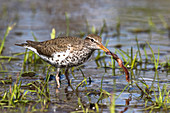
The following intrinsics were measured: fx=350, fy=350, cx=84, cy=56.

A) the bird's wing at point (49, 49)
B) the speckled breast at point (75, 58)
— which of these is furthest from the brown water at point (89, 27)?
the bird's wing at point (49, 49)

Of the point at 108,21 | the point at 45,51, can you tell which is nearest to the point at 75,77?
the point at 45,51

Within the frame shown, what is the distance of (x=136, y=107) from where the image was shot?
7.17 meters

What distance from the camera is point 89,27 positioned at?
54.4ft

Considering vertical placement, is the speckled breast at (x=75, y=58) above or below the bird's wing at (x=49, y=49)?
below

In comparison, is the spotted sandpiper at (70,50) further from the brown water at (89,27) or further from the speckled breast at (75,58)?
the brown water at (89,27)

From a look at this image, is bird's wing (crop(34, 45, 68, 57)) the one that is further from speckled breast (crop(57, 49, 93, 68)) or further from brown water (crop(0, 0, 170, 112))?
brown water (crop(0, 0, 170, 112))

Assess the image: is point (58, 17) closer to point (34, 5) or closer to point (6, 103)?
point (34, 5)

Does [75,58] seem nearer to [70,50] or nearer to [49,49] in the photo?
[70,50]

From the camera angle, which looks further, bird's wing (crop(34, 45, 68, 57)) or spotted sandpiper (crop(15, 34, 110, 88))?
bird's wing (crop(34, 45, 68, 57))

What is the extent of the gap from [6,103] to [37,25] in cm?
997

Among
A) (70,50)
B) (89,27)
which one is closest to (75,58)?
(70,50)

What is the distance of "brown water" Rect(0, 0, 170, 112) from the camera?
792cm

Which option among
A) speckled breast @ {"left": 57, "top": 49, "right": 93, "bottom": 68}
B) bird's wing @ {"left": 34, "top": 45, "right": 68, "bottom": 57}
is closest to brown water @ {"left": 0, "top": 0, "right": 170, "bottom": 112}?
speckled breast @ {"left": 57, "top": 49, "right": 93, "bottom": 68}

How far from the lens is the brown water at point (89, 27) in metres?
7.92
